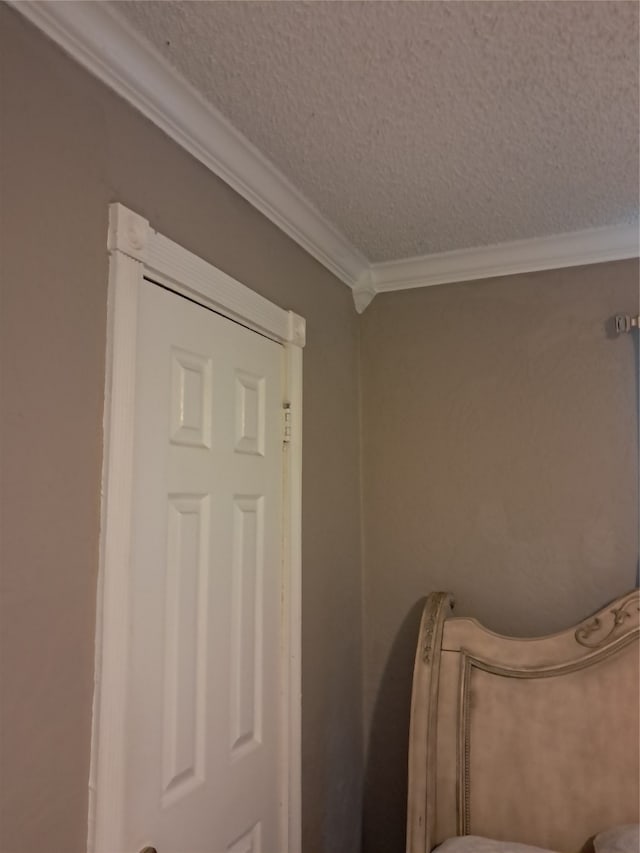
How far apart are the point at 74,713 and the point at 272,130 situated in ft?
4.09

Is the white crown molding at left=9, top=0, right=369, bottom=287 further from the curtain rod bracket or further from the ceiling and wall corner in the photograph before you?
the curtain rod bracket

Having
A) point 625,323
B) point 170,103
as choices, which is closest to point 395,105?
point 170,103

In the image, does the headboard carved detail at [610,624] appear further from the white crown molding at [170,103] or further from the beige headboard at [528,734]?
the white crown molding at [170,103]

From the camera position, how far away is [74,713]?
1038 millimetres

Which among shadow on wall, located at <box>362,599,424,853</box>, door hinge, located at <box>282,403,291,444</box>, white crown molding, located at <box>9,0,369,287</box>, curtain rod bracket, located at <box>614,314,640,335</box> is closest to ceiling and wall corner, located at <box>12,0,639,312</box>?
white crown molding, located at <box>9,0,369,287</box>

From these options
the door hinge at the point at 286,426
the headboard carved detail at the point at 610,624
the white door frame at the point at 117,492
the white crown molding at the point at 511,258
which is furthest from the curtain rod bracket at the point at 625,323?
the white door frame at the point at 117,492

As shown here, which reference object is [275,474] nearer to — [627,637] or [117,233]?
[117,233]

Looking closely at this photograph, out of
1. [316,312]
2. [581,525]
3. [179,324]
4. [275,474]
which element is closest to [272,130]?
[179,324]

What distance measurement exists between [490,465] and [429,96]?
3.99 feet

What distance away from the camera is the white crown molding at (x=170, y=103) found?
106 cm

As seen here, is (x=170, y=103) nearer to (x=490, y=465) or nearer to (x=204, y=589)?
(x=204, y=589)

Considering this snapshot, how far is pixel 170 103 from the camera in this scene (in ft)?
Result: 4.23

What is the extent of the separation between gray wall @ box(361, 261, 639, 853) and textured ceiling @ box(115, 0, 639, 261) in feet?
1.29

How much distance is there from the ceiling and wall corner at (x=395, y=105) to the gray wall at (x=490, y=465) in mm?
298
